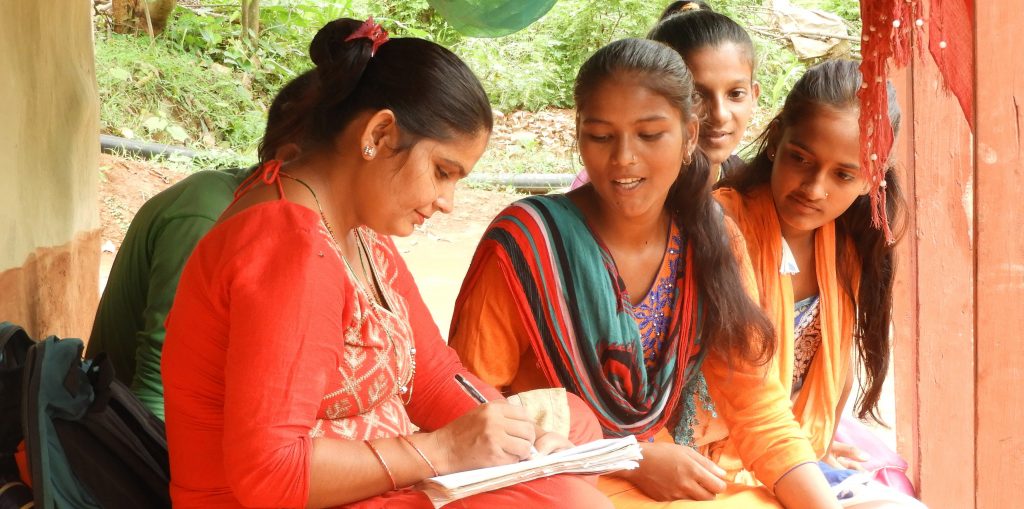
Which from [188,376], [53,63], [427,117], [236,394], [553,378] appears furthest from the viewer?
[53,63]

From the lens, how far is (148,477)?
1675 mm

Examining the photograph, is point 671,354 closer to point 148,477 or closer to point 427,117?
point 427,117

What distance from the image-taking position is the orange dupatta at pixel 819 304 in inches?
103

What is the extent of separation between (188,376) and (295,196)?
1.09 ft

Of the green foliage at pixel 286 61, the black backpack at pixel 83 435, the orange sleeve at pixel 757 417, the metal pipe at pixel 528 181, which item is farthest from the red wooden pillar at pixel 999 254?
the green foliage at pixel 286 61

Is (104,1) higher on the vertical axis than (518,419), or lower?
higher

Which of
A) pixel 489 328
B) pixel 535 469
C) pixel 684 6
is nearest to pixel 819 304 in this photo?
pixel 489 328

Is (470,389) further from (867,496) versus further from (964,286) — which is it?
(964,286)

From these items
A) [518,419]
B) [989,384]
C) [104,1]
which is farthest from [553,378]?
[104,1]

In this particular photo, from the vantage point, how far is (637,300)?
2.38m

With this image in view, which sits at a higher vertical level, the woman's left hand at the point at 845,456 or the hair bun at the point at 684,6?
the hair bun at the point at 684,6

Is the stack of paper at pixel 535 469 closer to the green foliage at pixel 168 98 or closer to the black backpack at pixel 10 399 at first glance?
the black backpack at pixel 10 399

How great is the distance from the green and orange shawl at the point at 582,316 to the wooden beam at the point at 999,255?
2.60 ft

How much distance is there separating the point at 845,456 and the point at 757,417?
657 mm
